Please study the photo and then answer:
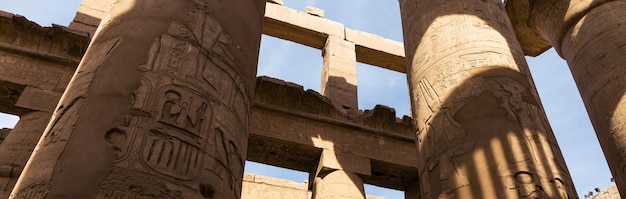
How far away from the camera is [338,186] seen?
7785mm

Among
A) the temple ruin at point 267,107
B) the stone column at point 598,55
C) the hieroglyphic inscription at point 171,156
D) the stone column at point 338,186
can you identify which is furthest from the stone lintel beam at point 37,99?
the stone column at point 598,55

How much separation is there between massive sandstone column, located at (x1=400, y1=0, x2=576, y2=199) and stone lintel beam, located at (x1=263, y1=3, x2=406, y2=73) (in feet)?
18.6

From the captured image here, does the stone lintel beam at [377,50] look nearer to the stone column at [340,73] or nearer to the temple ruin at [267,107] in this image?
the stone column at [340,73]

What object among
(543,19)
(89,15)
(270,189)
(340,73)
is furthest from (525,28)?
(89,15)

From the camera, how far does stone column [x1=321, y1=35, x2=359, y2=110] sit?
9883mm

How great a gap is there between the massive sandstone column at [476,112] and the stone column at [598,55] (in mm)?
1169

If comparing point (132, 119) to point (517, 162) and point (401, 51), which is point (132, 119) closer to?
point (517, 162)

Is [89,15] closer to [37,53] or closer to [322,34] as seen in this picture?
[37,53]

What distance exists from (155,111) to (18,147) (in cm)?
474

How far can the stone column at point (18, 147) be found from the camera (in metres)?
5.93

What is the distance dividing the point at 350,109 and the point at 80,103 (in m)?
7.12

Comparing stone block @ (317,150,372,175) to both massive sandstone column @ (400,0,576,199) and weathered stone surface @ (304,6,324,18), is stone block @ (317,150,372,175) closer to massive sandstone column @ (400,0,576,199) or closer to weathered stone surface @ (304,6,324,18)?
massive sandstone column @ (400,0,576,199)

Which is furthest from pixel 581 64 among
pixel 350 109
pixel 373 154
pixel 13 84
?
pixel 13 84

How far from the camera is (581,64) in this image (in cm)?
613
